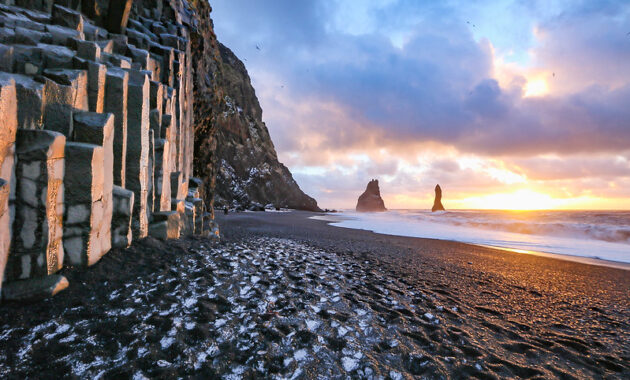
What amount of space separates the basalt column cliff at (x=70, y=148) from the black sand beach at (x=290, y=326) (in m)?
0.60

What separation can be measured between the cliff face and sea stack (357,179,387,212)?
57.9 meters

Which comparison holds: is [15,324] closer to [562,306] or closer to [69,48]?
[69,48]

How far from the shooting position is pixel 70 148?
4.34 meters

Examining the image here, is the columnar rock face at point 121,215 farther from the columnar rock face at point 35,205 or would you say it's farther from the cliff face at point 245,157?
the cliff face at point 245,157

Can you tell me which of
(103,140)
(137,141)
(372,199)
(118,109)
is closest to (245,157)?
(137,141)

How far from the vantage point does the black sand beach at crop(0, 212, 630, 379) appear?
2.95 metres

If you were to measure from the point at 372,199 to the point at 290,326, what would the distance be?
143 metres

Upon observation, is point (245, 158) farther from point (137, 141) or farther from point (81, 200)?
point (81, 200)

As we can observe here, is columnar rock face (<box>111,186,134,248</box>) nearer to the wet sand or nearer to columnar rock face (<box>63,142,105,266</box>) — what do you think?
columnar rock face (<box>63,142,105,266</box>)

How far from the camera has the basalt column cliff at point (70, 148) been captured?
3742 millimetres

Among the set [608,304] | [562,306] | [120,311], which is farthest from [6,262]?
[608,304]

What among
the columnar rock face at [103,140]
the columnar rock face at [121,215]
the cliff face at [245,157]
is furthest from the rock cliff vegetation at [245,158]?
the columnar rock face at [103,140]

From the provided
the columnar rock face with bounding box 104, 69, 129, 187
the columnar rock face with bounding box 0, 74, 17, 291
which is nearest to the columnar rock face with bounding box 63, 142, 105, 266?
the columnar rock face with bounding box 0, 74, 17, 291

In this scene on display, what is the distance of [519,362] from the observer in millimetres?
3492
